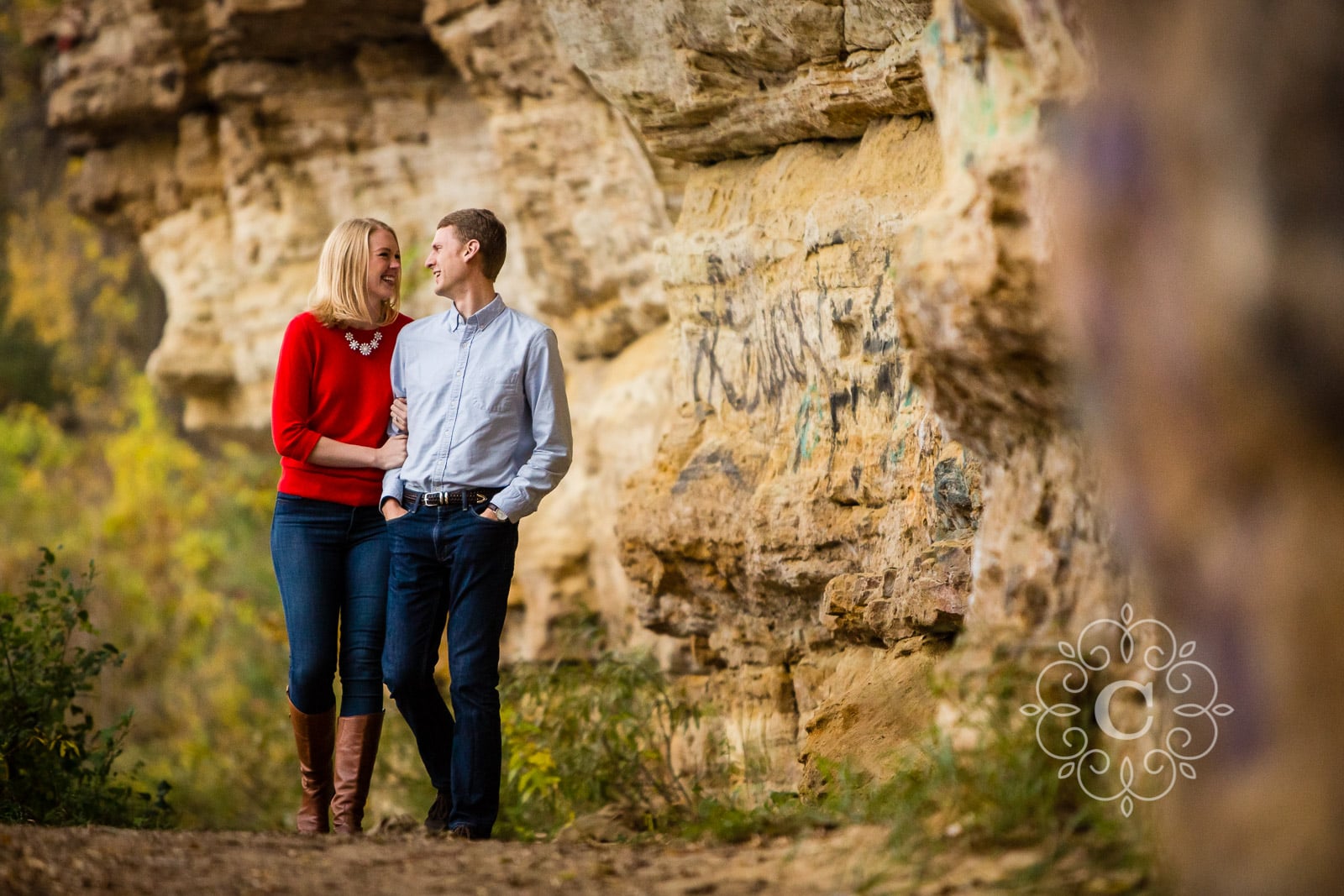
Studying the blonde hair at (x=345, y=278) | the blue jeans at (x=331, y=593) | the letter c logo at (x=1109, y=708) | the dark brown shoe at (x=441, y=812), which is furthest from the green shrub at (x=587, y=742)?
the letter c logo at (x=1109, y=708)

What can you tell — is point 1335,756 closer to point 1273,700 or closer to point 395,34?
point 1273,700

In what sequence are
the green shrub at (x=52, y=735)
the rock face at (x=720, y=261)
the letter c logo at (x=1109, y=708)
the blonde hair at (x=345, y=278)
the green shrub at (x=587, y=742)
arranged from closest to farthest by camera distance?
the letter c logo at (x=1109, y=708) < the rock face at (x=720, y=261) < the blonde hair at (x=345, y=278) < the green shrub at (x=52, y=735) < the green shrub at (x=587, y=742)

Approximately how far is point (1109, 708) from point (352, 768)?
227 centimetres

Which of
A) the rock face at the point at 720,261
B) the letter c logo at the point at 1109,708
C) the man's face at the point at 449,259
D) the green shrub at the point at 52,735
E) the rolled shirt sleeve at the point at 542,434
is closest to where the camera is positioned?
the letter c logo at the point at 1109,708

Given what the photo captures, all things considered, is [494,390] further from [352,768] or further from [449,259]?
[352,768]

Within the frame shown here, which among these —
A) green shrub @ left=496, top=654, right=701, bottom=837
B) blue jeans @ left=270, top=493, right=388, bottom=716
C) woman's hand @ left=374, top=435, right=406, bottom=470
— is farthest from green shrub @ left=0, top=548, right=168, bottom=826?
woman's hand @ left=374, top=435, right=406, bottom=470

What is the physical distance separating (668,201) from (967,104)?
13.2 feet

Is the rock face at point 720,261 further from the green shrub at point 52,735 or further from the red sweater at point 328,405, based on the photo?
the green shrub at point 52,735

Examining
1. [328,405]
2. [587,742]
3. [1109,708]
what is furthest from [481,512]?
[587,742]

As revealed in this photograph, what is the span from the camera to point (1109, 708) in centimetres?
292

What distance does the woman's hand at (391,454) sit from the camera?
4094 millimetres

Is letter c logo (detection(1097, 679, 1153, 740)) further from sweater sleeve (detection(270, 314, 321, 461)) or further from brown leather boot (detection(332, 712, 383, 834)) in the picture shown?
sweater sleeve (detection(270, 314, 321, 461))

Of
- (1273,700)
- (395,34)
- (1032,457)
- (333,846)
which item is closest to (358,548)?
(333,846)

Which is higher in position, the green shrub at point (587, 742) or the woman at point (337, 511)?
the woman at point (337, 511)
